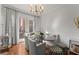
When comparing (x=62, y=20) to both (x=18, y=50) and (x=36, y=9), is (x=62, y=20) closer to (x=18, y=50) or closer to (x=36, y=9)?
(x=36, y=9)

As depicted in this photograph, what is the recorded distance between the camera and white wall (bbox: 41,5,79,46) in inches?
70.7

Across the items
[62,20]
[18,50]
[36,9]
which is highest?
[36,9]

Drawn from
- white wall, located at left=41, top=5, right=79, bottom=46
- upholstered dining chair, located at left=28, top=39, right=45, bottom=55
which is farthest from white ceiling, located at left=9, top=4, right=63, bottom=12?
upholstered dining chair, located at left=28, top=39, right=45, bottom=55

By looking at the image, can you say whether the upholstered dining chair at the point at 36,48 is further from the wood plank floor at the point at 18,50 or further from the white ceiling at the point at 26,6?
the white ceiling at the point at 26,6

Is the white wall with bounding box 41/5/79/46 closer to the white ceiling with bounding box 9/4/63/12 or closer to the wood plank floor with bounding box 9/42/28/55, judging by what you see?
the white ceiling with bounding box 9/4/63/12

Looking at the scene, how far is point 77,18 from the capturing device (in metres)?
1.79

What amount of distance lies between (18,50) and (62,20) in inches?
30.1

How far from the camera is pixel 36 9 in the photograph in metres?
1.79

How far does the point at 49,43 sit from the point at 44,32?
17 cm

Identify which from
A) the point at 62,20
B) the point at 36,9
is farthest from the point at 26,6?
the point at 62,20

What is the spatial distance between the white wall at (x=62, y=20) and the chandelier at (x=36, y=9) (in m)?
0.06

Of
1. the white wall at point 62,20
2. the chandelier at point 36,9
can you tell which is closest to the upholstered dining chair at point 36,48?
the white wall at point 62,20

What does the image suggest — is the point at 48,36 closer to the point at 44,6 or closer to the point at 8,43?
the point at 44,6

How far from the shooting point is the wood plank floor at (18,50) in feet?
5.91
